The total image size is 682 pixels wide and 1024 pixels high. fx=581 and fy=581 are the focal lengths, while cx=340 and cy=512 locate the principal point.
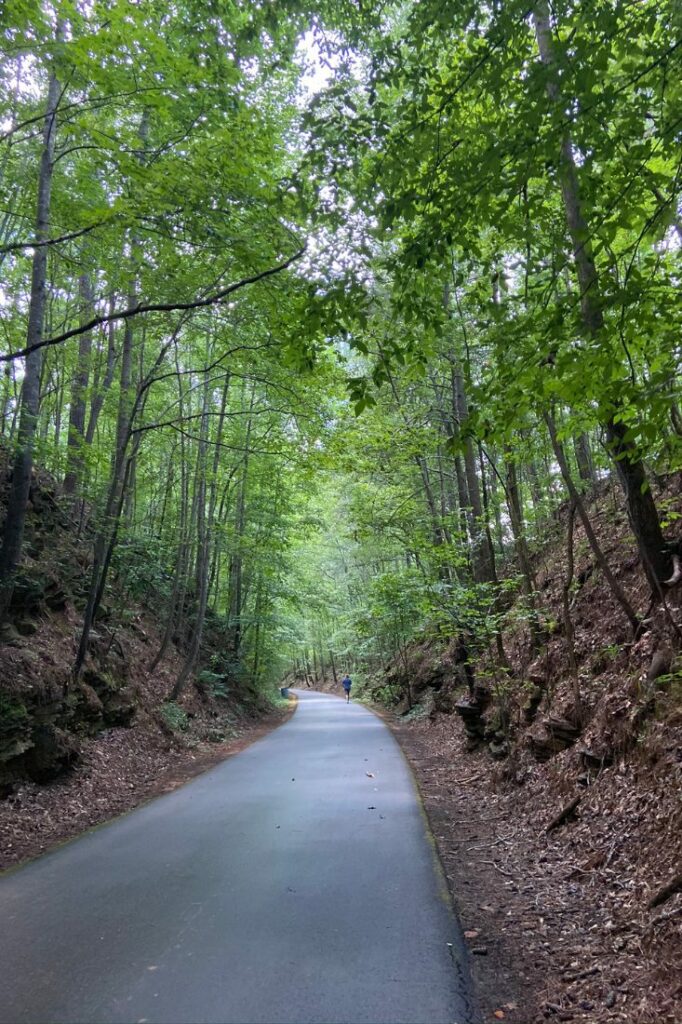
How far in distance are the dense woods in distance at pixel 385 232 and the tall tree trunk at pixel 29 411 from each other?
0.14 feet

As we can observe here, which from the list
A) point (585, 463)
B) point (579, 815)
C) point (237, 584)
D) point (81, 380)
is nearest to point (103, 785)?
point (579, 815)

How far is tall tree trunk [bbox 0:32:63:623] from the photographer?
8.31 meters

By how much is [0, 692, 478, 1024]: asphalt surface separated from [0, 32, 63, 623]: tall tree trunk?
13.5ft

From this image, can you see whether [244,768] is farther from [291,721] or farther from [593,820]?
[291,721]

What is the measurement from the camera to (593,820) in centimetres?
543

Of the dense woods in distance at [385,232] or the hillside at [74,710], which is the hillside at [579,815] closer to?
the dense woods in distance at [385,232]

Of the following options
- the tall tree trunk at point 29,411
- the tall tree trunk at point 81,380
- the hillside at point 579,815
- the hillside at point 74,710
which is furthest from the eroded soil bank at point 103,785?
the tall tree trunk at point 81,380

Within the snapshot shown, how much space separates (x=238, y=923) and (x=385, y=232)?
17.2ft

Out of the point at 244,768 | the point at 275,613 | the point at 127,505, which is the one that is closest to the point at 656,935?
the point at 244,768

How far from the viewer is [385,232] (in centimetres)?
440

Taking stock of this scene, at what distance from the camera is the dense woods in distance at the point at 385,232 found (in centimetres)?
352

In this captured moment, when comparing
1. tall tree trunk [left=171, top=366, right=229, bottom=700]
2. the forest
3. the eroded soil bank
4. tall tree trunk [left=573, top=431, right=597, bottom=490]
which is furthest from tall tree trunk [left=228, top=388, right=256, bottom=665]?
tall tree trunk [left=573, top=431, right=597, bottom=490]

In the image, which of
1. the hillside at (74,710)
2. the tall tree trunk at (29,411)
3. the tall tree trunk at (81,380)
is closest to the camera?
the hillside at (74,710)

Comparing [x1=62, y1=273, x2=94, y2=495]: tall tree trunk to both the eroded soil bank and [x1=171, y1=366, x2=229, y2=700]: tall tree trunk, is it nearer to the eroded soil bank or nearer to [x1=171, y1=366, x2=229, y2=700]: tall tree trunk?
[x1=171, y1=366, x2=229, y2=700]: tall tree trunk
